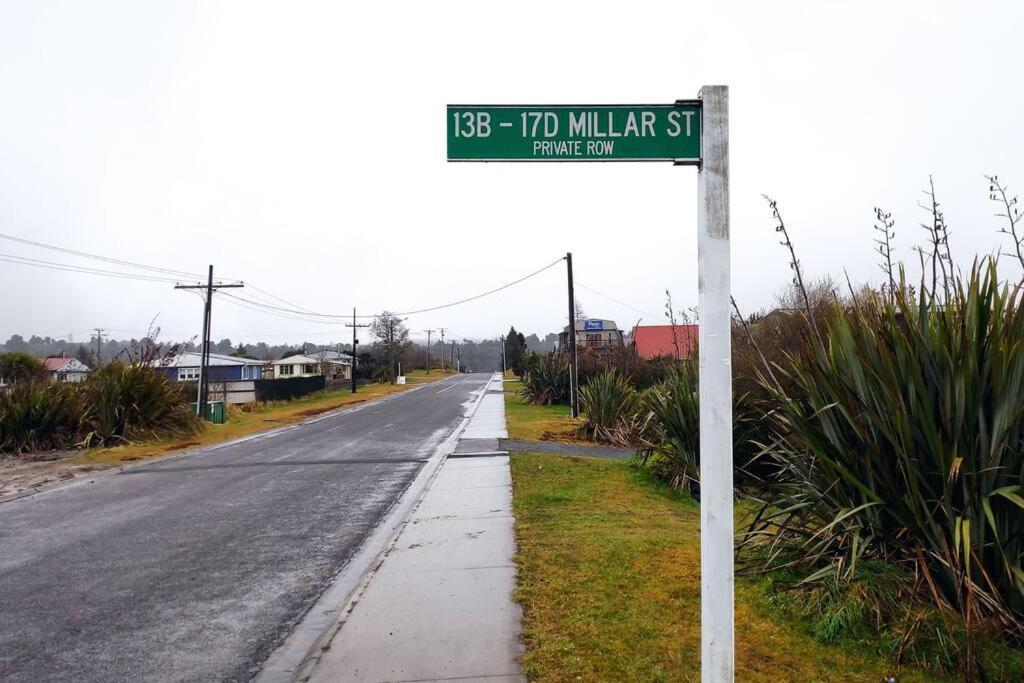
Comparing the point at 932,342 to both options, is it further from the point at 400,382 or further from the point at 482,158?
the point at 400,382

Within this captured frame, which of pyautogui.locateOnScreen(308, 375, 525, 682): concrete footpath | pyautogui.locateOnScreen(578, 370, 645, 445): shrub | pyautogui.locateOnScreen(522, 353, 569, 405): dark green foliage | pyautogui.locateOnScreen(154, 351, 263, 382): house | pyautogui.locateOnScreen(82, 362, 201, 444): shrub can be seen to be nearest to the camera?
pyautogui.locateOnScreen(308, 375, 525, 682): concrete footpath

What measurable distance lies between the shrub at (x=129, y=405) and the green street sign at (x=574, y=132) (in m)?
16.5

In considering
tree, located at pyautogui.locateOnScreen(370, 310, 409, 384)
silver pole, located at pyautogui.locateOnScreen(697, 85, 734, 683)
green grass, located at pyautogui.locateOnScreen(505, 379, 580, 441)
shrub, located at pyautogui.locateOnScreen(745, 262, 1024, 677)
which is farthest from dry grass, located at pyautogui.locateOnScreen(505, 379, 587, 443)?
tree, located at pyautogui.locateOnScreen(370, 310, 409, 384)

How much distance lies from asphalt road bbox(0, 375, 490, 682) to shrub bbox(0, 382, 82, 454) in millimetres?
5549

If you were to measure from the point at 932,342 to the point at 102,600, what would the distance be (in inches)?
248

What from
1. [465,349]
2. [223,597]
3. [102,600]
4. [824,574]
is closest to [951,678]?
[824,574]

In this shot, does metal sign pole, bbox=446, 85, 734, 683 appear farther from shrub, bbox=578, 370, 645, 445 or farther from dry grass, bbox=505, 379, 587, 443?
dry grass, bbox=505, 379, 587, 443

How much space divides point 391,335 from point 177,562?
253 feet

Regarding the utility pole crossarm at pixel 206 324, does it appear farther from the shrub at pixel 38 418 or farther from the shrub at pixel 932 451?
the shrub at pixel 932 451

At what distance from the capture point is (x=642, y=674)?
12.0ft

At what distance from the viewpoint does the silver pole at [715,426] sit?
9.48 ft

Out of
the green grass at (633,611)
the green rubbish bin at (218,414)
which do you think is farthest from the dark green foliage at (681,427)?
the green rubbish bin at (218,414)

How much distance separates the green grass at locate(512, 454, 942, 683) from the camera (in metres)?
3.68

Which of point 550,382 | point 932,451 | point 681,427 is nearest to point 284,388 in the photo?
point 550,382
